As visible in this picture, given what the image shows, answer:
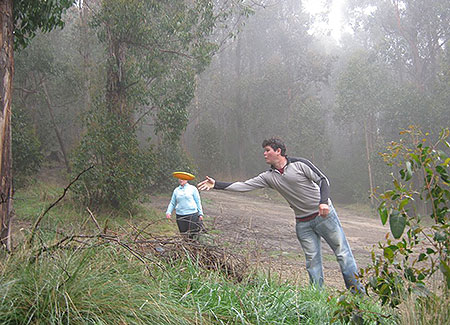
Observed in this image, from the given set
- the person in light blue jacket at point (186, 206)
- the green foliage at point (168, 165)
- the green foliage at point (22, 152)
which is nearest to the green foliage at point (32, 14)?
the person in light blue jacket at point (186, 206)

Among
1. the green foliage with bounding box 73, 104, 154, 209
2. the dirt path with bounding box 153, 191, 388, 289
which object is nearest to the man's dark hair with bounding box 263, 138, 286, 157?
the dirt path with bounding box 153, 191, 388, 289

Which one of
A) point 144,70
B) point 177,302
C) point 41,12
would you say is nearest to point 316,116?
point 144,70

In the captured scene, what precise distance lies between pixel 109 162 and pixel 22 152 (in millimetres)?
5275

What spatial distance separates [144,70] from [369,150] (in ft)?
69.9

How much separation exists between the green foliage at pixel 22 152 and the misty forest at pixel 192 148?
2.0 inches

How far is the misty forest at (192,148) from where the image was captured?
2811mm

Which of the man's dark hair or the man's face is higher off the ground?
the man's dark hair

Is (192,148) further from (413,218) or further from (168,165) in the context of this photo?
(413,218)

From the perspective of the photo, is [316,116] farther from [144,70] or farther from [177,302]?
[177,302]

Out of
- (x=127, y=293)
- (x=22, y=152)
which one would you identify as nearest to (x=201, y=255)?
(x=127, y=293)

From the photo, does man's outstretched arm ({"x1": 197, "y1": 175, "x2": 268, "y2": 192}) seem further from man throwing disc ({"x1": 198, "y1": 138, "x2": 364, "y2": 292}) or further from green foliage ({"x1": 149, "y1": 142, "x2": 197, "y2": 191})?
green foliage ({"x1": 149, "y1": 142, "x2": 197, "y2": 191})

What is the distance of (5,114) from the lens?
13.2 feet

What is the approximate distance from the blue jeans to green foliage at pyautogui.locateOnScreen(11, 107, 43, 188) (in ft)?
40.4

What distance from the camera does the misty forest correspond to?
9.22 feet
